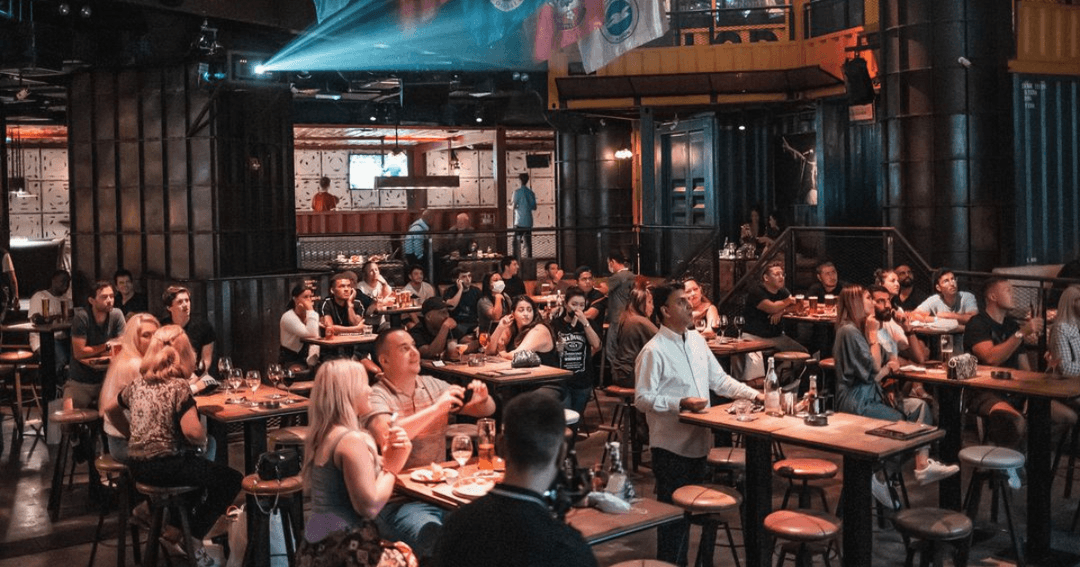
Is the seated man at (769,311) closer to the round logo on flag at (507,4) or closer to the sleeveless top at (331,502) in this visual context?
the round logo on flag at (507,4)

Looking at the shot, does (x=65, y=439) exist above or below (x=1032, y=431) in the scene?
below

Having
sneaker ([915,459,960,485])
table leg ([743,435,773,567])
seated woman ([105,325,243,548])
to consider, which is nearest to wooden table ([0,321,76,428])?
seated woman ([105,325,243,548])

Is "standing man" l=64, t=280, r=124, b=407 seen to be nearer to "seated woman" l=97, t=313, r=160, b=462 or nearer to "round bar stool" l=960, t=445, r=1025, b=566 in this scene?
"seated woman" l=97, t=313, r=160, b=462

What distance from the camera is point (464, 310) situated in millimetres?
13250

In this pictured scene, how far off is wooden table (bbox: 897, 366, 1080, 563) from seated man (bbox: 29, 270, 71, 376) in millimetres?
7950

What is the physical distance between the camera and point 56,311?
11.4 metres

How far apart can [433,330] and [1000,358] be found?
440 cm

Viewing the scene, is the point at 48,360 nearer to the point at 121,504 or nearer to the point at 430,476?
the point at 121,504

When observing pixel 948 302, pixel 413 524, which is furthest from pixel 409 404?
pixel 948 302

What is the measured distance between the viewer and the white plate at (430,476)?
5.32m

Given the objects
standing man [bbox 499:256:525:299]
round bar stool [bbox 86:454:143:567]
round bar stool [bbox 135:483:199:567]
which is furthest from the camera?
standing man [bbox 499:256:525:299]

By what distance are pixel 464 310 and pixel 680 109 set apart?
6481 millimetres

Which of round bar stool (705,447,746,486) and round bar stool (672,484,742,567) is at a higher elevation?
round bar stool (705,447,746,486)

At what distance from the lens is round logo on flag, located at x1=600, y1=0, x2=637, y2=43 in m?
13.7
